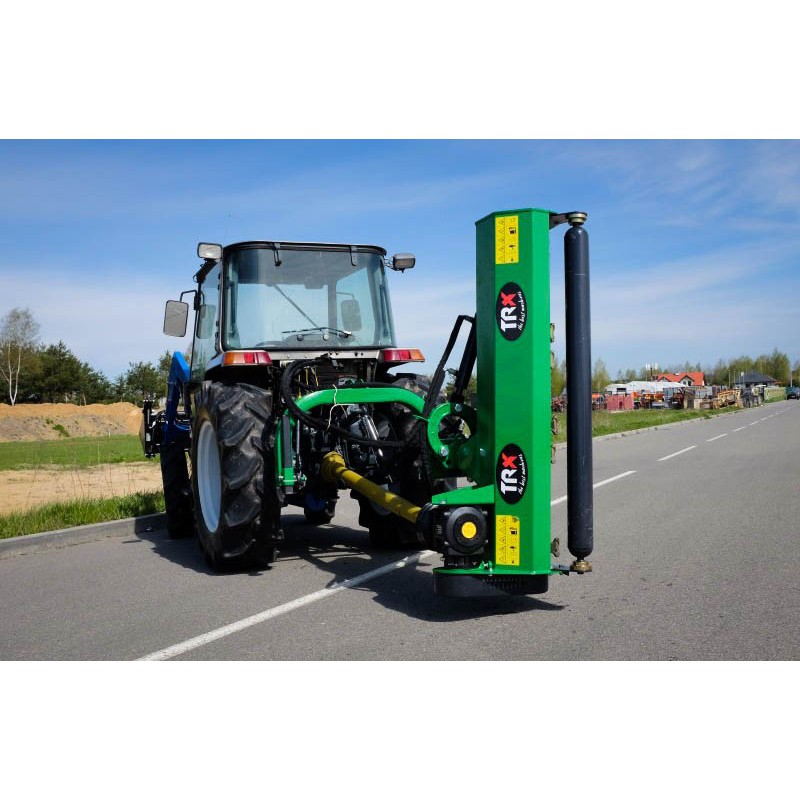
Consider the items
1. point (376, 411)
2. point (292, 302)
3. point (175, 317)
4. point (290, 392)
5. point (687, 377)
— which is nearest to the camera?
point (290, 392)

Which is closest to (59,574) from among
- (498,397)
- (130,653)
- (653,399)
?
(130,653)

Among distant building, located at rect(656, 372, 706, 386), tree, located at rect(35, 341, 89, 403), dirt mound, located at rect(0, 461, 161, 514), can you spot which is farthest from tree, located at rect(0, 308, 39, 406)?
distant building, located at rect(656, 372, 706, 386)

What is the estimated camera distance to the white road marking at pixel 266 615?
4.43m

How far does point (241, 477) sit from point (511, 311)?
2.49m

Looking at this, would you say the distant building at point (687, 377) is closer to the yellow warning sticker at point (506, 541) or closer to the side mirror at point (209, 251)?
the side mirror at point (209, 251)

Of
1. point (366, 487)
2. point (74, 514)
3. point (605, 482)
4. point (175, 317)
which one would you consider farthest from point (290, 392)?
point (605, 482)

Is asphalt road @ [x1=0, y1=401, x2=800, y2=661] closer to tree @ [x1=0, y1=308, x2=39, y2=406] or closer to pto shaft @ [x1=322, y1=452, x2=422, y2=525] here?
pto shaft @ [x1=322, y1=452, x2=422, y2=525]

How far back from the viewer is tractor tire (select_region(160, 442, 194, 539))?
842 centimetres

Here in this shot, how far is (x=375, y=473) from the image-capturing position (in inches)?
271

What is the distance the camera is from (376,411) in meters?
7.23

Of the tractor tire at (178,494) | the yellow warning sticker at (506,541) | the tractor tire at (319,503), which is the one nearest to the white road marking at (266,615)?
the tractor tire at (319,503)

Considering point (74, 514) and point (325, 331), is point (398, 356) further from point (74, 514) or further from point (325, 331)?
point (74, 514)
